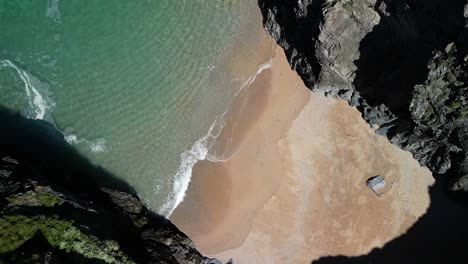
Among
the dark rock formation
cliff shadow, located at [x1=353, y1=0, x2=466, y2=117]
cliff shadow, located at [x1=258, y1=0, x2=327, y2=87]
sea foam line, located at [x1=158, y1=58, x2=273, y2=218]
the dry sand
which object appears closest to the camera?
the dark rock formation

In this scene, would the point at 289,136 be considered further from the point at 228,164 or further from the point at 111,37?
the point at 111,37

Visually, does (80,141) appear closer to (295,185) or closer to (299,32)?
(295,185)

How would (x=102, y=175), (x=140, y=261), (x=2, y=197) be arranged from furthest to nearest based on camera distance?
(x=102, y=175) < (x=140, y=261) < (x=2, y=197)

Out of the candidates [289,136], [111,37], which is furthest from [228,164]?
[111,37]

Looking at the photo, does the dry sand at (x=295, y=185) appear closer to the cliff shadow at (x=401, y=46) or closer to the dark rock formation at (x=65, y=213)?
the dark rock formation at (x=65, y=213)

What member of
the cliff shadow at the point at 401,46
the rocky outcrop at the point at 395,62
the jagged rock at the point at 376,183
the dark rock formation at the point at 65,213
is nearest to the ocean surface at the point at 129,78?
the dark rock formation at the point at 65,213

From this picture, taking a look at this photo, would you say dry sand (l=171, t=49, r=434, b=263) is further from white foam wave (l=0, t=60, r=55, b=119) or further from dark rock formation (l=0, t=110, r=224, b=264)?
white foam wave (l=0, t=60, r=55, b=119)

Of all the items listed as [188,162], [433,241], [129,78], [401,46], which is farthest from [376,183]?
[129,78]

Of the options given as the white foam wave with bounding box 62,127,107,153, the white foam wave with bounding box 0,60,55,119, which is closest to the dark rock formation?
the white foam wave with bounding box 62,127,107,153
